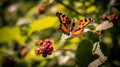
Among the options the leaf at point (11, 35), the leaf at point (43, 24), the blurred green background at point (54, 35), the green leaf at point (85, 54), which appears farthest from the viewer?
the leaf at point (11, 35)

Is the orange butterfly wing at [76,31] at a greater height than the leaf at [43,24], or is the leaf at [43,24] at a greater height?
the leaf at [43,24]

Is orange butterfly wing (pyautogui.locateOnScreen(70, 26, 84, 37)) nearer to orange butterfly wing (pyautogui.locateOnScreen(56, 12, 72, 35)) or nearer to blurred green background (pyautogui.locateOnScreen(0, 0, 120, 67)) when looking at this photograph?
orange butterfly wing (pyautogui.locateOnScreen(56, 12, 72, 35))

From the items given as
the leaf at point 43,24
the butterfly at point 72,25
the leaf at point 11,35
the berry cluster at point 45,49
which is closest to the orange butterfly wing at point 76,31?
the butterfly at point 72,25

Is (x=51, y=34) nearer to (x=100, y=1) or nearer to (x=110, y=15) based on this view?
(x=100, y=1)

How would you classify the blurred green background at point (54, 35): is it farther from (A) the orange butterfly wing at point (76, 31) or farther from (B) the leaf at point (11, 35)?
(A) the orange butterfly wing at point (76, 31)

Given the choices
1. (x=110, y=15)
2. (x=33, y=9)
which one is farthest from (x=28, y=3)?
(x=110, y=15)

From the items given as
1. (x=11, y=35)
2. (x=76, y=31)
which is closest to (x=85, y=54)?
(x=76, y=31)
